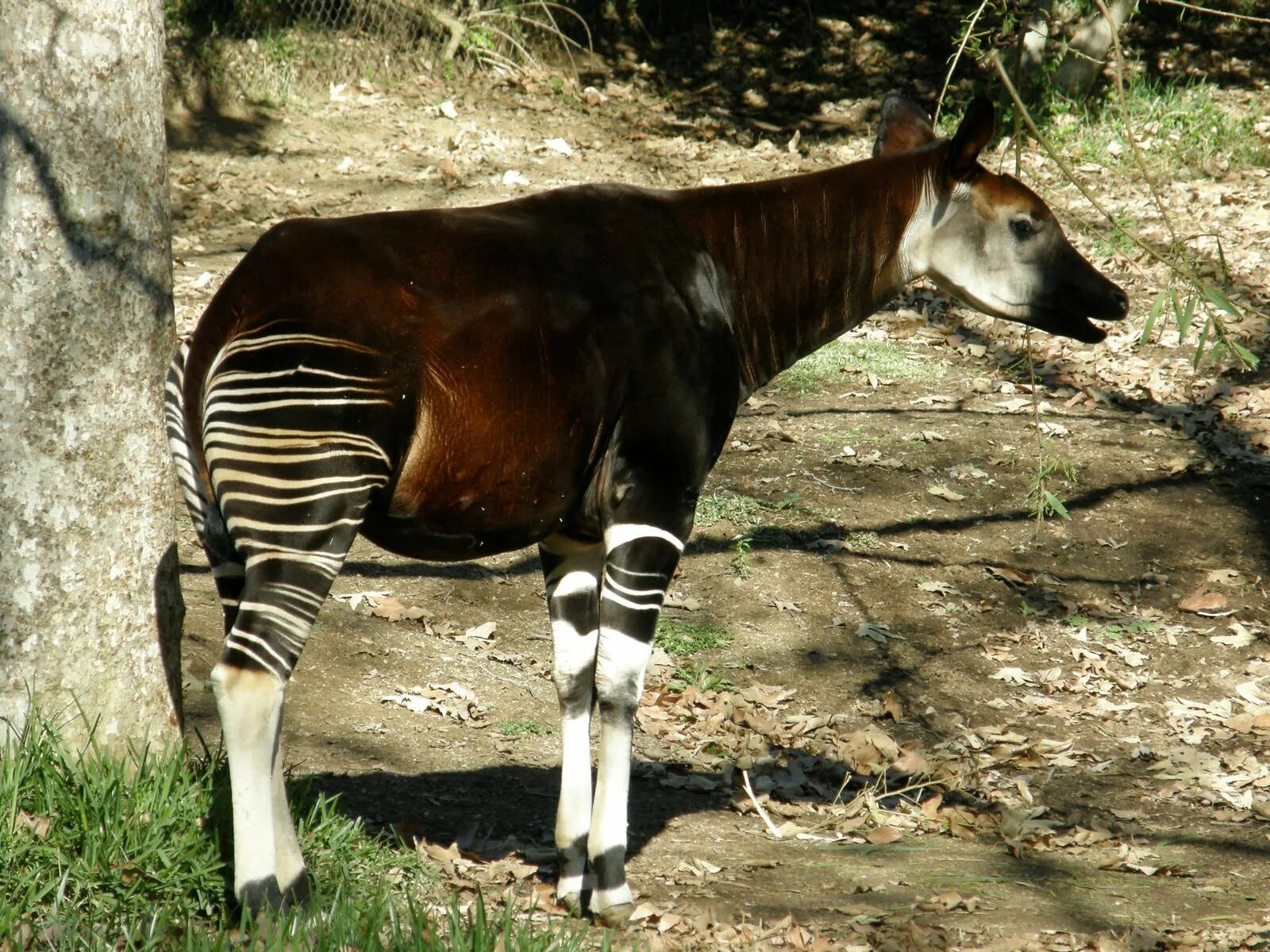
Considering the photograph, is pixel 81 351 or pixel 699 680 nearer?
pixel 81 351

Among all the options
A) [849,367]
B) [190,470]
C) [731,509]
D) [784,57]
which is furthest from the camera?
[784,57]

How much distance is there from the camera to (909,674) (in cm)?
582

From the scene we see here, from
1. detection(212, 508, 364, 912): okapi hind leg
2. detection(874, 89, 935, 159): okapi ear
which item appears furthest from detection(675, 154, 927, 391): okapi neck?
detection(212, 508, 364, 912): okapi hind leg

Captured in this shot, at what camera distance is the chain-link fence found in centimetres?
1148

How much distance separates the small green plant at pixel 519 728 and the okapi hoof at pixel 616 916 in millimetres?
1416

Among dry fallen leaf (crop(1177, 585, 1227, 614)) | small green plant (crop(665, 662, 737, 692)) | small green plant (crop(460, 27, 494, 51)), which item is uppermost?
small green plant (crop(460, 27, 494, 51))

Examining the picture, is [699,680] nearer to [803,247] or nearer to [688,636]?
[688,636]

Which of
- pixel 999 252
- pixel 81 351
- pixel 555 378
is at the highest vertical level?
pixel 999 252

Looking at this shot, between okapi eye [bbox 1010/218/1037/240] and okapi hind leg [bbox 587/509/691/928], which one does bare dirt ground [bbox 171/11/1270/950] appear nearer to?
okapi hind leg [bbox 587/509/691/928]

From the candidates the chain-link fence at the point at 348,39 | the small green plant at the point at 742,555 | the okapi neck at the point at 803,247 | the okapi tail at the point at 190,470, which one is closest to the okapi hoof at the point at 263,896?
the okapi tail at the point at 190,470

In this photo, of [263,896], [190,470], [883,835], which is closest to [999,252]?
[883,835]

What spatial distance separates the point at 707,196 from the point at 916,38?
38.6 feet

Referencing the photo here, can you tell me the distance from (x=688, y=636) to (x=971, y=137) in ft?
9.10

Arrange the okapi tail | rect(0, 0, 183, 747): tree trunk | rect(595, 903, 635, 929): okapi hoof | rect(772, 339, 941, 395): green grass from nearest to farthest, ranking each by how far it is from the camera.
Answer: the okapi tail
rect(0, 0, 183, 747): tree trunk
rect(595, 903, 635, 929): okapi hoof
rect(772, 339, 941, 395): green grass
